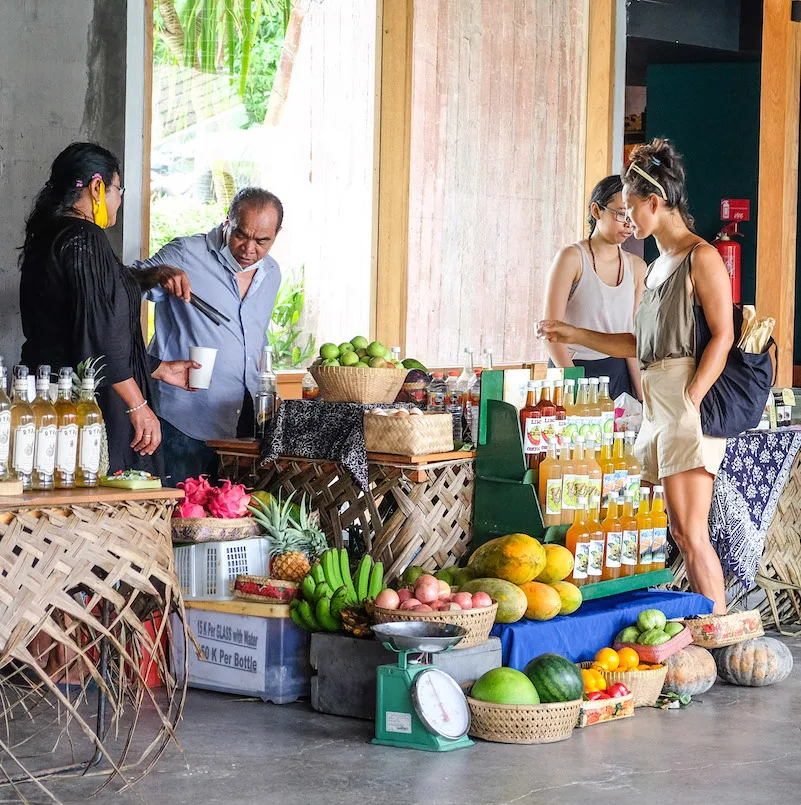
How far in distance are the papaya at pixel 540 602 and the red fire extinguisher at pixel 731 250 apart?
6950 mm

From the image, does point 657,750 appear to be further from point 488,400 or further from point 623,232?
point 623,232

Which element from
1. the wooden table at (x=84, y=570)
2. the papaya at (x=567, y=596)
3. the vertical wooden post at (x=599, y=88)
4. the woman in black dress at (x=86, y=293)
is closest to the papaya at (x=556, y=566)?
the papaya at (x=567, y=596)

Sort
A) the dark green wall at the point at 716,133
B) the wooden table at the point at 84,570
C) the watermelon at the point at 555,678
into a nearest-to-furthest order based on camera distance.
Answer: the wooden table at the point at 84,570 → the watermelon at the point at 555,678 → the dark green wall at the point at 716,133

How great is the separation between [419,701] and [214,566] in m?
1.05

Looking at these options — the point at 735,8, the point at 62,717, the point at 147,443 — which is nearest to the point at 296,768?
the point at 62,717

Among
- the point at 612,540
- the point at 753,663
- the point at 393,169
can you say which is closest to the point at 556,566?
the point at 612,540

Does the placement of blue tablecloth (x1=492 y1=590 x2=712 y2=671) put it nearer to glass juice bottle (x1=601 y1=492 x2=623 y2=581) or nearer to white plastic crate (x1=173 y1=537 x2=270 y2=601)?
glass juice bottle (x1=601 y1=492 x2=623 y2=581)

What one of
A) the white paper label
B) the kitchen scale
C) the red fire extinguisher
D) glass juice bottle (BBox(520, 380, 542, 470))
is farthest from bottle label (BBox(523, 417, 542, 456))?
the red fire extinguisher

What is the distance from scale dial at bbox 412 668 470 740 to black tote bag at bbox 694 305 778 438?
158 cm

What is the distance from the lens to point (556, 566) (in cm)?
451

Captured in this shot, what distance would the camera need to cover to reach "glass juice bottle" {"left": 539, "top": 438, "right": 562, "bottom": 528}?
4.75 metres

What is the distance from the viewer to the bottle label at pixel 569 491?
4770 millimetres

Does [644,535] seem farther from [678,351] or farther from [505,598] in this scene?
[505,598]

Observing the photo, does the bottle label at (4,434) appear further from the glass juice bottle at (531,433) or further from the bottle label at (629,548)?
the bottle label at (629,548)
